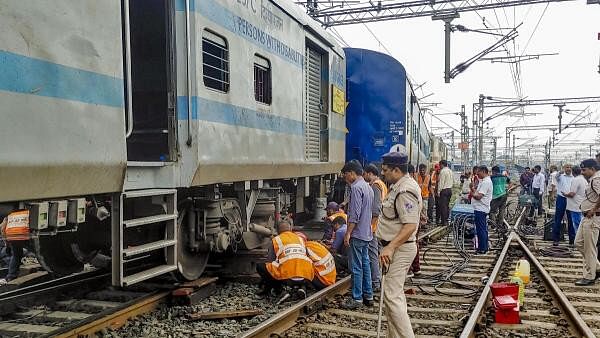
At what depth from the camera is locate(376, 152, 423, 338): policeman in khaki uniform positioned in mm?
4602

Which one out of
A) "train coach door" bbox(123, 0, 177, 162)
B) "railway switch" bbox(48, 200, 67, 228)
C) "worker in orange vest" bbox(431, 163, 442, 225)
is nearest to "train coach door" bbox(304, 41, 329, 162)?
"train coach door" bbox(123, 0, 177, 162)

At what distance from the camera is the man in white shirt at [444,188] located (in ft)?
48.5

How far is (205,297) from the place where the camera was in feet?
22.2

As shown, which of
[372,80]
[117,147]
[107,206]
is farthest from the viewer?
[372,80]

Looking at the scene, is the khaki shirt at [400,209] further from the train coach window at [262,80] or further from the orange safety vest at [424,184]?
the orange safety vest at [424,184]

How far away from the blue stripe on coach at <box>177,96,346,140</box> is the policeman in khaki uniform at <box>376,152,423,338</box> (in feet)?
6.61

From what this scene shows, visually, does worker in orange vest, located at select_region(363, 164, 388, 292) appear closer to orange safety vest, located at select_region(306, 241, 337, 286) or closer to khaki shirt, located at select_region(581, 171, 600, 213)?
orange safety vest, located at select_region(306, 241, 337, 286)

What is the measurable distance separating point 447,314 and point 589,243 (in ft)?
10.4

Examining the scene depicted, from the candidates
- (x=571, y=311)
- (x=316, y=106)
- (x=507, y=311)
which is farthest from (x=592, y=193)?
(x=316, y=106)

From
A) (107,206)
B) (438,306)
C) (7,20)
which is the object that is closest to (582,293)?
(438,306)

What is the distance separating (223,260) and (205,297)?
168 cm

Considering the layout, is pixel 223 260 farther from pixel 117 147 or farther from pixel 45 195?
pixel 45 195

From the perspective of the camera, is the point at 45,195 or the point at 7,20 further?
the point at 45,195

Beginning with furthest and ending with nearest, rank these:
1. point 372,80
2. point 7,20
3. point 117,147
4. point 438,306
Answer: point 372,80, point 438,306, point 117,147, point 7,20
